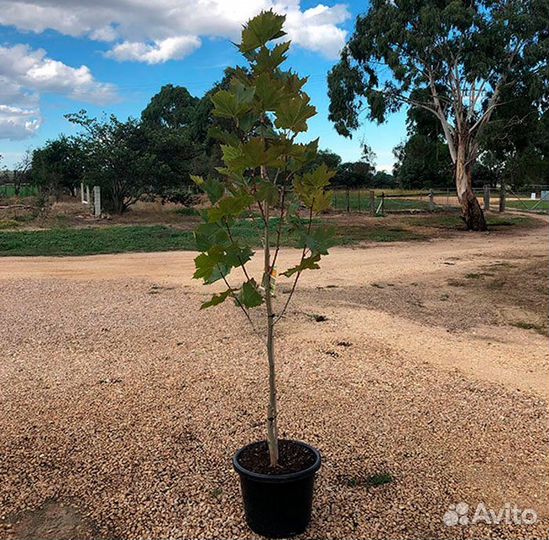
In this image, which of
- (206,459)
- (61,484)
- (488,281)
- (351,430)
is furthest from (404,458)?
(488,281)

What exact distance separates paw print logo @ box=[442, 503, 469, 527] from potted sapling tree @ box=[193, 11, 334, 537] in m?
0.69

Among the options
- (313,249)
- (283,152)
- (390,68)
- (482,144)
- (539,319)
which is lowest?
(539,319)

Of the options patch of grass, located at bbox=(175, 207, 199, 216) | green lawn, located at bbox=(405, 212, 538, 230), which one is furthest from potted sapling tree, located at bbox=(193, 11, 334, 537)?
patch of grass, located at bbox=(175, 207, 199, 216)

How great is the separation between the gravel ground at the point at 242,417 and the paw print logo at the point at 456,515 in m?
0.04

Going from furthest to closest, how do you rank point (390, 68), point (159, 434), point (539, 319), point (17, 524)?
point (390, 68) → point (539, 319) → point (159, 434) → point (17, 524)

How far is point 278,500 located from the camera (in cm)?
256

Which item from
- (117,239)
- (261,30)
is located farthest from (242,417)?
(117,239)

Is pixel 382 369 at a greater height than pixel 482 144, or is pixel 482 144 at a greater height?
pixel 482 144

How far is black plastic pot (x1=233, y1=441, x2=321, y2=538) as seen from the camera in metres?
2.54

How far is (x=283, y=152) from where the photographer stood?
2334 mm

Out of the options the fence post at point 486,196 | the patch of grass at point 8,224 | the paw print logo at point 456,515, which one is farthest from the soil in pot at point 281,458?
the fence post at point 486,196

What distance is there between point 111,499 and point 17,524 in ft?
1.43

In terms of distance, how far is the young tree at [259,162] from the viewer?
230cm

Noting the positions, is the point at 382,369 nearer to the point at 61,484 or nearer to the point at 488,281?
the point at 61,484
